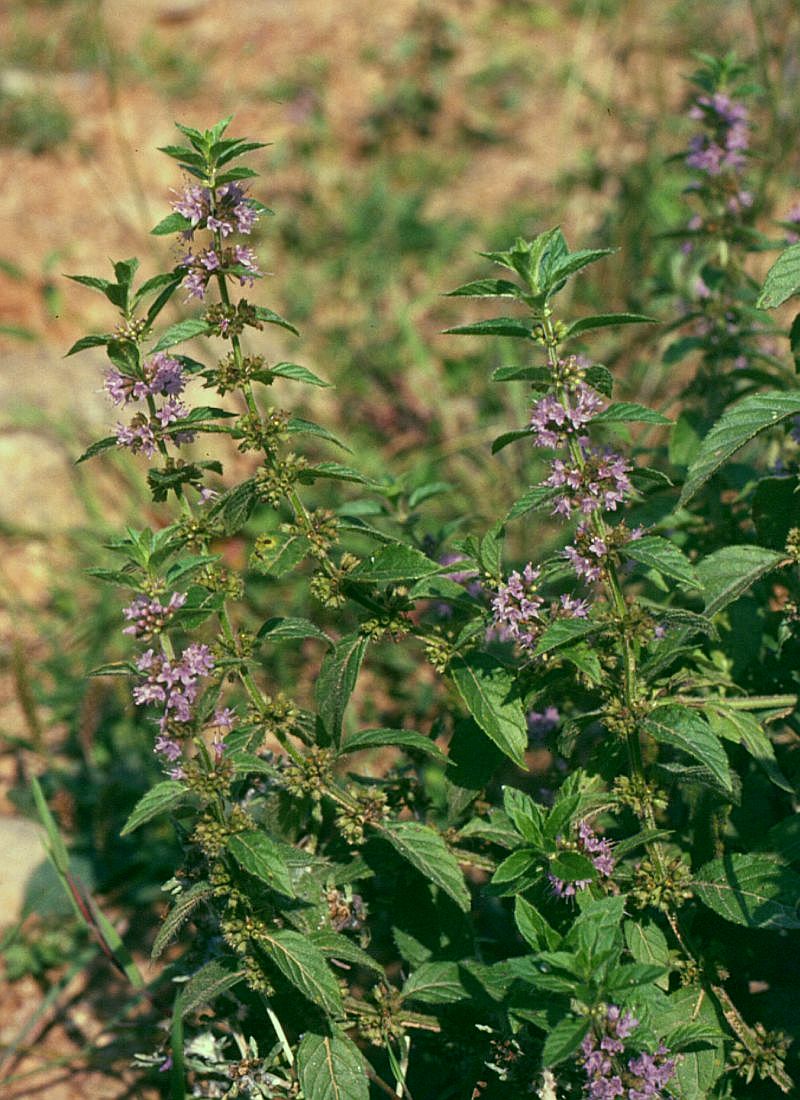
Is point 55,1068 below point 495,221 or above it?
below

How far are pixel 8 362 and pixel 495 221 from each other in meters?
2.60

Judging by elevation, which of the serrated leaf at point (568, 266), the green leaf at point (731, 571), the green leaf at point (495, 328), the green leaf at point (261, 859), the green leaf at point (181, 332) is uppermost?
the serrated leaf at point (568, 266)

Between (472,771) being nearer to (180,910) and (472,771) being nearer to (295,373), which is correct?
(180,910)

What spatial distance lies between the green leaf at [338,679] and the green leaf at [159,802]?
29 cm

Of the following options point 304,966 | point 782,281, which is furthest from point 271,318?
point 304,966

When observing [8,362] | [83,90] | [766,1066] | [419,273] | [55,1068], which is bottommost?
[55,1068]

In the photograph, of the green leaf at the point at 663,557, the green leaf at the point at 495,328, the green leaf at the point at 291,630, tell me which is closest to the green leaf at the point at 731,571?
the green leaf at the point at 663,557

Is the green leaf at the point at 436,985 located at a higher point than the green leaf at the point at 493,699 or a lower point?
lower

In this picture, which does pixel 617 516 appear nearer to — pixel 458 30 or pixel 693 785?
pixel 693 785

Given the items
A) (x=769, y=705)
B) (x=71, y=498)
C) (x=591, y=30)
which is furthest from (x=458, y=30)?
(x=769, y=705)

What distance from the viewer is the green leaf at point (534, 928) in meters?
1.95

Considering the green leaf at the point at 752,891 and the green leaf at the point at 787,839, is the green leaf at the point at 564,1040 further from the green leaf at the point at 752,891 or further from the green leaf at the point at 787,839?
the green leaf at the point at 787,839

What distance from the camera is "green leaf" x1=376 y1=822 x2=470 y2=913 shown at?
2.07m

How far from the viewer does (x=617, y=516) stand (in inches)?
110
